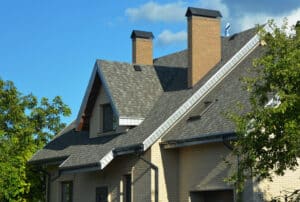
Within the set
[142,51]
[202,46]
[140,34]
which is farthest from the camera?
[140,34]

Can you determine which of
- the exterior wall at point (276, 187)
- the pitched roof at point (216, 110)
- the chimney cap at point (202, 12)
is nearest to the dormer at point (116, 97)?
the pitched roof at point (216, 110)

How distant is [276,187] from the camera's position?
70.4 feet

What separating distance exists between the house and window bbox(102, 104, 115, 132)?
43 mm

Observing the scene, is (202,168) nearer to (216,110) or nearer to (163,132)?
(163,132)

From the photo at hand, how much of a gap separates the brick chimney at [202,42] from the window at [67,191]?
23.4 ft

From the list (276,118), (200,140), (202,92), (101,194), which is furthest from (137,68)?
(276,118)

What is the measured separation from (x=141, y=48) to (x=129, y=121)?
7.81 metres

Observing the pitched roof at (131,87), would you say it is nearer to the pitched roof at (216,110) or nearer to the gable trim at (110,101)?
the gable trim at (110,101)

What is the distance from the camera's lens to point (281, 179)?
2156cm

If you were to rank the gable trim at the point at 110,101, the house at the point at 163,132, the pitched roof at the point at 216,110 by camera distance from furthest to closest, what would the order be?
the gable trim at the point at 110,101 < the house at the point at 163,132 < the pitched roof at the point at 216,110

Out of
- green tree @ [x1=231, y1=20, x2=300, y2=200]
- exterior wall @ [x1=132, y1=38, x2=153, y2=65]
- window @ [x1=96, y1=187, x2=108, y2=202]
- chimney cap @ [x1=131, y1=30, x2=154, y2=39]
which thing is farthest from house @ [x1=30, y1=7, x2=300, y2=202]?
green tree @ [x1=231, y1=20, x2=300, y2=200]

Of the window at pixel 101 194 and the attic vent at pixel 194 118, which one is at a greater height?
the attic vent at pixel 194 118

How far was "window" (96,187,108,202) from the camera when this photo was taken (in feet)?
89.0

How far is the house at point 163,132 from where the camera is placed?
23516 millimetres
